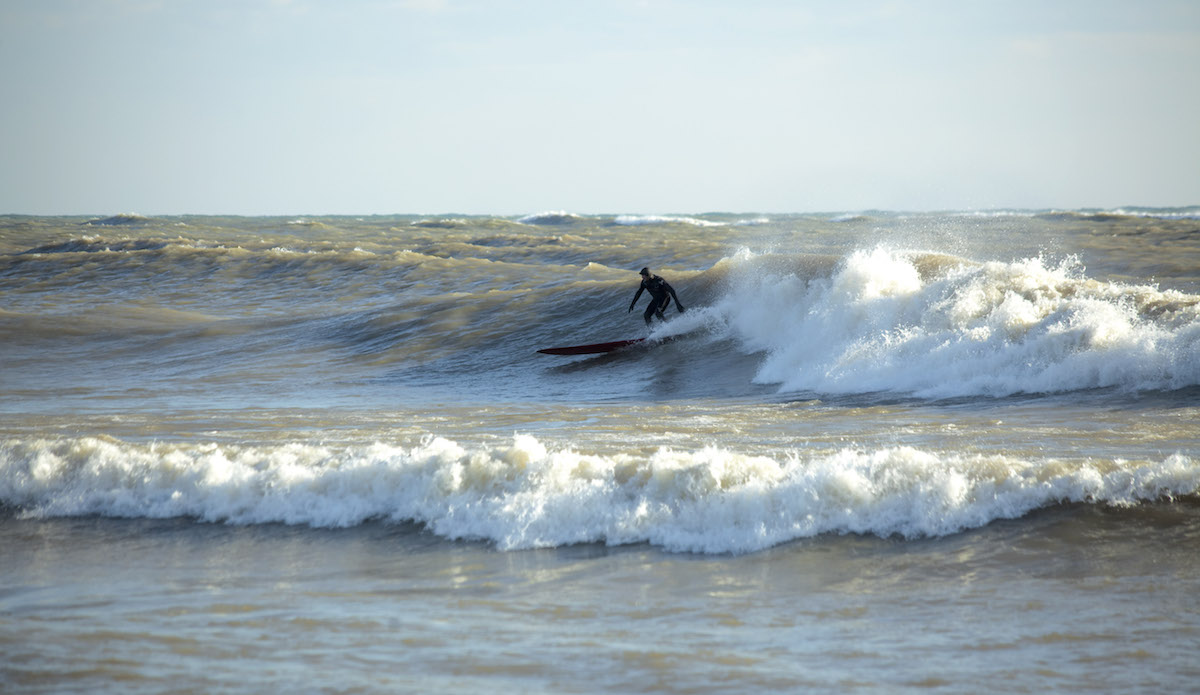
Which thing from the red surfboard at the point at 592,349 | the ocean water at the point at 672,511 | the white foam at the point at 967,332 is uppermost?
the white foam at the point at 967,332

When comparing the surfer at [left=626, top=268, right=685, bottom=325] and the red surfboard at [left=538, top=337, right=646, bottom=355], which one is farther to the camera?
the surfer at [left=626, top=268, right=685, bottom=325]

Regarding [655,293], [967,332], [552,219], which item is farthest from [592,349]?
[552,219]

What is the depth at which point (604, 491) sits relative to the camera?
7012mm

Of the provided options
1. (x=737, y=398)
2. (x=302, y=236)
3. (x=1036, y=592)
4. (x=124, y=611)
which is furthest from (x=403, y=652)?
(x=302, y=236)

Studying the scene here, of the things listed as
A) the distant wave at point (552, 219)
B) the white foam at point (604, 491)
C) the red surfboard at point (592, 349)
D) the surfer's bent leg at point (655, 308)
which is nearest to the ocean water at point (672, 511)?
the white foam at point (604, 491)

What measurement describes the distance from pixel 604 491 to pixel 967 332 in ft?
23.4

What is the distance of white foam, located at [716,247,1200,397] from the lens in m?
11.0

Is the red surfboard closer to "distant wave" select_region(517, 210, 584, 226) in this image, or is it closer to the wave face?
the wave face

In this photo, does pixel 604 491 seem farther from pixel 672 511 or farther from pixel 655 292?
pixel 655 292

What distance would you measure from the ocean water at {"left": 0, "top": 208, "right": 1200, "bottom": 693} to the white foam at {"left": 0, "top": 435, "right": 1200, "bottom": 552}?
0.02 metres

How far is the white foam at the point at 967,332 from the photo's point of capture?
1095 centimetres

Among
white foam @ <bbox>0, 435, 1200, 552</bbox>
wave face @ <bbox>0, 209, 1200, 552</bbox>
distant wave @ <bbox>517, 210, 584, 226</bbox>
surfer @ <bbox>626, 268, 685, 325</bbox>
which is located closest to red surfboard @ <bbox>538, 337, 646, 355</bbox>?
wave face @ <bbox>0, 209, 1200, 552</bbox>

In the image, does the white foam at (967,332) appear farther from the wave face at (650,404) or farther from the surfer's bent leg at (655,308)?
the surfer's bent leg at (655,308)

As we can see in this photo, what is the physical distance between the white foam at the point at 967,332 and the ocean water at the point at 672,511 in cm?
5
